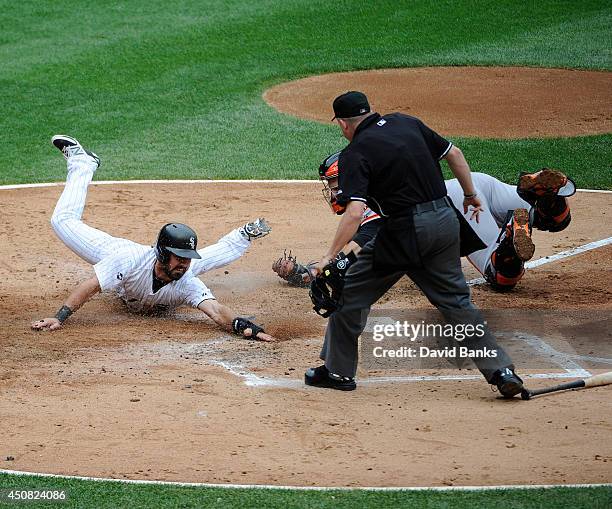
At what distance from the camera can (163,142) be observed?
14078mm

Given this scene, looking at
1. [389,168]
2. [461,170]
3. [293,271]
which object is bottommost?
[293,271]

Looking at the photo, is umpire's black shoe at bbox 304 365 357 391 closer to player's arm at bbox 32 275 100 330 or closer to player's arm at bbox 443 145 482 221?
player's arm at bbox 443 145 482 221

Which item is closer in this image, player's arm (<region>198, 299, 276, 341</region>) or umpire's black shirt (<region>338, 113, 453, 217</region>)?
umpire's black shirt (<region>338, 113, 453, 217</region>)

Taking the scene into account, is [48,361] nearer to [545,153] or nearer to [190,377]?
[190,377]

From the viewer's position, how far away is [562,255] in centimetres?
1018

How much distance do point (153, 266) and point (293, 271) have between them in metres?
1.44

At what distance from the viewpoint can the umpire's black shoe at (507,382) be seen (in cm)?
672

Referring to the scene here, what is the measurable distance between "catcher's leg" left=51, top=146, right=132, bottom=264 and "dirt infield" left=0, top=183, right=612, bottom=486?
0.50 meters

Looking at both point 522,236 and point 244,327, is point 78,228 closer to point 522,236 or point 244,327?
point 244,327

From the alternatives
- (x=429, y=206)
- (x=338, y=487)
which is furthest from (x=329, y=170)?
(x=338, y=487)

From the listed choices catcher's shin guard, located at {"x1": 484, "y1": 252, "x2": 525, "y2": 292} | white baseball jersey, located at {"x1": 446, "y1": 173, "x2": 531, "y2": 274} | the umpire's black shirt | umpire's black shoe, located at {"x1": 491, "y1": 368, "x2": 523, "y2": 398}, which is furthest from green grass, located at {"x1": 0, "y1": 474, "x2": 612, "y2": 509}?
white baseball jersey, located at {"x1": 446, "y1": 173, "x2": 531, "y2": 274}

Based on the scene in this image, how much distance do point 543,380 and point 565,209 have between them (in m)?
2.60

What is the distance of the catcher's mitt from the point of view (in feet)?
30.8

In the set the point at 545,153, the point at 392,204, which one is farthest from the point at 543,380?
the point at 545,153
